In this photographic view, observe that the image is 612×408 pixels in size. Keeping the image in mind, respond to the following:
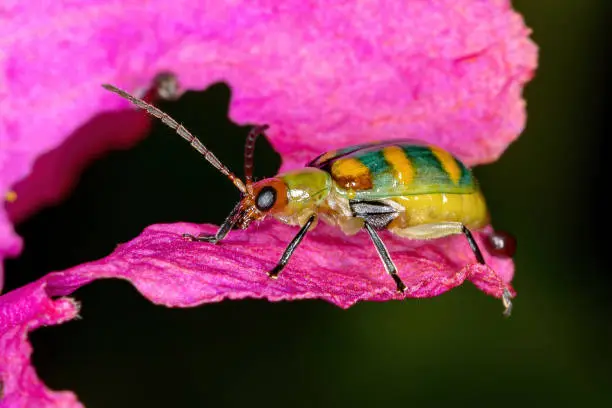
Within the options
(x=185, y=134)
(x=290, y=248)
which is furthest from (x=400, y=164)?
(x=185, y=134)

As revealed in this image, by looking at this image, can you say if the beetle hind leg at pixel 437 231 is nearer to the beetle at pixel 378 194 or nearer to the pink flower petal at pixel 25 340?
the beetle at pixel 378 194

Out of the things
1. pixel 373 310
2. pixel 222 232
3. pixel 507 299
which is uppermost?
pixel 222 232

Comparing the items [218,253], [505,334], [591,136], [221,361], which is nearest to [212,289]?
[218,253]

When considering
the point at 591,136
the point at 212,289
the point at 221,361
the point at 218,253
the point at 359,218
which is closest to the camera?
the point at 212,289

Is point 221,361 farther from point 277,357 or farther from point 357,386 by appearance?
point 357,386

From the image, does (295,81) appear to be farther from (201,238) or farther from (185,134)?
(201,238)

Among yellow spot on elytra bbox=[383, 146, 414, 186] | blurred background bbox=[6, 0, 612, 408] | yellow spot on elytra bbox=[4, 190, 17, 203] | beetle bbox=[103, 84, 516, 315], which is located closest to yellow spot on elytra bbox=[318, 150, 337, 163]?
beetle bbox=[103, 84, 516, 315]

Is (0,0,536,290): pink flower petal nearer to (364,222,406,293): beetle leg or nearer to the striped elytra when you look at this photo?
the striped elytra
